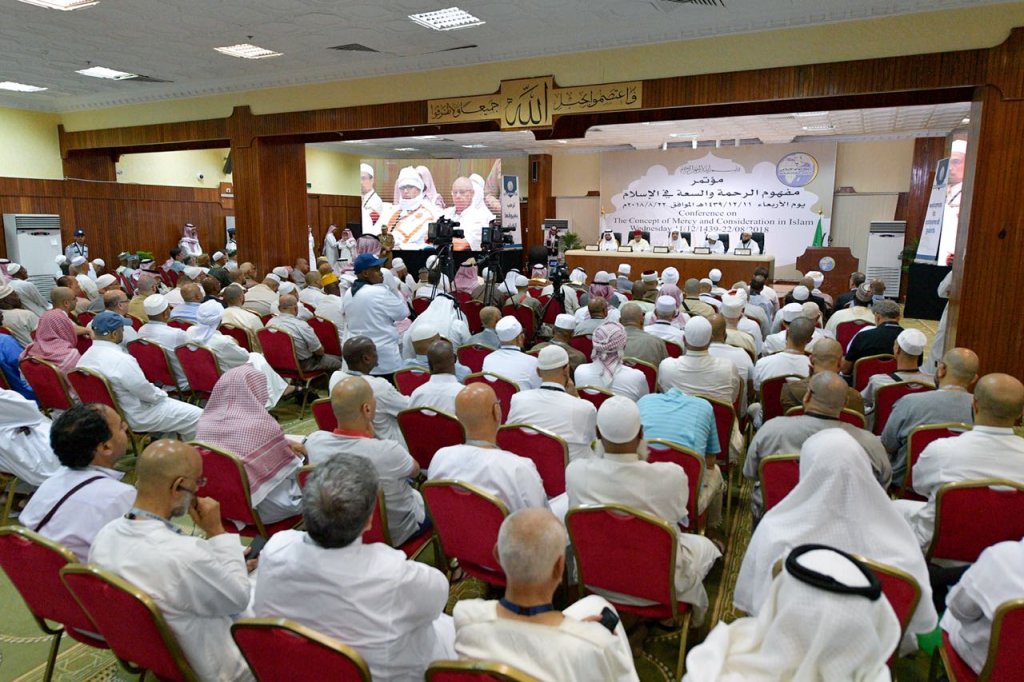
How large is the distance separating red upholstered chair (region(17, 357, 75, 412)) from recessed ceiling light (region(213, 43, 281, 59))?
502 centimetres

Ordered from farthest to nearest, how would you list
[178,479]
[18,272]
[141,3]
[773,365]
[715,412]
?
1. [18,272]
2. [141,3]
3. [773,365]
4. [715,412]
5. [178,479]

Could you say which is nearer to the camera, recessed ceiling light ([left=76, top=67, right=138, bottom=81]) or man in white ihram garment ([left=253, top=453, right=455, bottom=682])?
man in white ihram garment ([left=253, top=453, right=455, bottom=682])

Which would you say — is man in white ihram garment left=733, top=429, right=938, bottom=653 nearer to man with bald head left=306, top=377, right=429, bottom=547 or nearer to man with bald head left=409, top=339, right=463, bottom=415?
man with bald head left=306, top=377, right=429, bottom=547

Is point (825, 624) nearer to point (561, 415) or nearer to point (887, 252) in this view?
point (561, 415)

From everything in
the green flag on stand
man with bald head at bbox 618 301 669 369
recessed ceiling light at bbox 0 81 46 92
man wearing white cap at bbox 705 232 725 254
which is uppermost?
recessed ceiling light at bbox 0 81 46 92

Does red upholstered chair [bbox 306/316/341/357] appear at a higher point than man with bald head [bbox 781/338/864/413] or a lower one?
lower

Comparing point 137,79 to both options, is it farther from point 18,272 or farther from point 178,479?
point 178,479

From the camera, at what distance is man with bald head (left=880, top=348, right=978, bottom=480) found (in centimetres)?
317

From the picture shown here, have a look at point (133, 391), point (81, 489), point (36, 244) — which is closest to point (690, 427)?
point (81, 489)

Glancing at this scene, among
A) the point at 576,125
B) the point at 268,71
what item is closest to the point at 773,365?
the point at 576,125

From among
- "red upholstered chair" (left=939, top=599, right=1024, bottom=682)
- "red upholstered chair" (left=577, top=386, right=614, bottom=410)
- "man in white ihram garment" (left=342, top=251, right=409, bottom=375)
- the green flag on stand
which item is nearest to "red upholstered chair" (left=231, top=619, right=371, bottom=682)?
"red upholstered chair" (left=939, top=599, right=1024, bottom=682)

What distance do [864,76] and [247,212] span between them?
8.57 m

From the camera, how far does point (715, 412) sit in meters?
3.60

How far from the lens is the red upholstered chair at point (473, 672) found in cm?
131
